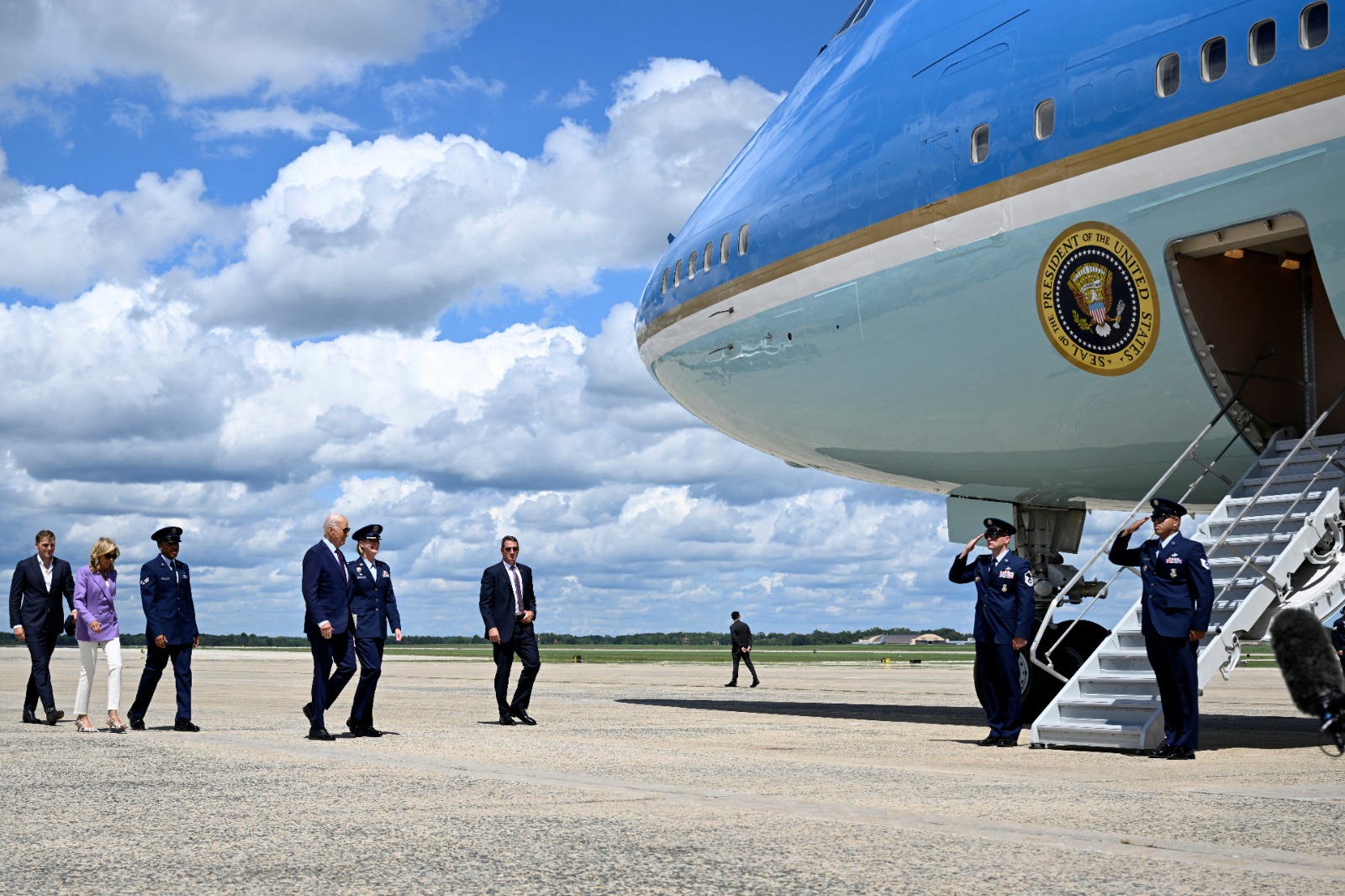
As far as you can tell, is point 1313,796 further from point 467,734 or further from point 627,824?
point 467,734

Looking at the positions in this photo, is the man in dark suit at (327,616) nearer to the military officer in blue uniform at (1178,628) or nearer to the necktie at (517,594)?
the necktie at (517,594)

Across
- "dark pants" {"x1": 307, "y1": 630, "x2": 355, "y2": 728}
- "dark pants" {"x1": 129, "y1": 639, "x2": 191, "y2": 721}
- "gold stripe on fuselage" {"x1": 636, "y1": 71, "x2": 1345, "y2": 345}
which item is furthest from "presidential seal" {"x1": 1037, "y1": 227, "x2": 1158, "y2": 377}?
"dark pants" {"x1": 129, "y1": 639, "x2": 191, "y2": 721}

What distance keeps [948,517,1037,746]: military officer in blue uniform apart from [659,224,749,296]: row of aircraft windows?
205 inches

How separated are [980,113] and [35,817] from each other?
31.7 ft

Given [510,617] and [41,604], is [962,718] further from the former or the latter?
[41,604]

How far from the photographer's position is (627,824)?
21.8 ft

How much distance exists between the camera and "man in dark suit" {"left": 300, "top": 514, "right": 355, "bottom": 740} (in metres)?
12.5

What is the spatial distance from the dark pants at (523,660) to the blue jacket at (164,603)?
10.5 feet

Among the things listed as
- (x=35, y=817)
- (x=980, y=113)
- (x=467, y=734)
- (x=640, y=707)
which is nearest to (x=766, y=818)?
(x=35, y=817)

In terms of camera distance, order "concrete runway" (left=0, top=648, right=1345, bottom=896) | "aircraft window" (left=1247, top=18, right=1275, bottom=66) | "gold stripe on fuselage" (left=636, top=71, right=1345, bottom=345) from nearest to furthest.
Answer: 1. "concrete runway" (left=0, top=648, right=1345, bottom=896)
2. "gold stripe on fuselage" (left=636, top=71, right=1345, bottom=345)
3. "aircraft window" (left=1247, top=18, right=1275, bottom=66)

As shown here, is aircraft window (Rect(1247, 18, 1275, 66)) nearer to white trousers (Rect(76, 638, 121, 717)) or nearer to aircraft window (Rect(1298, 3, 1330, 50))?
aircraft window (Rect(1298, 3, 1330, 50))

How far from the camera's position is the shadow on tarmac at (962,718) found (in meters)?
12.5

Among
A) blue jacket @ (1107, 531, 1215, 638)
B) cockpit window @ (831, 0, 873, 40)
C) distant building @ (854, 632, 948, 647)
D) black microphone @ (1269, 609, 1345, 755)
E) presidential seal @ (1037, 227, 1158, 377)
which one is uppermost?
cockpit window @ (831, 0, 873, 40)

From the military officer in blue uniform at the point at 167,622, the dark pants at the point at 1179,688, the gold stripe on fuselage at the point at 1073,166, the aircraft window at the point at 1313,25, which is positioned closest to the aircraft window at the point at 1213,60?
the gold stripe on fuselage at the point at 1073,166
